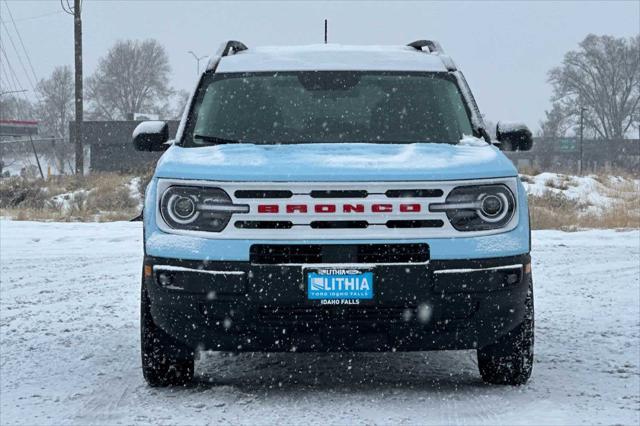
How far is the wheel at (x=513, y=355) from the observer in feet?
15.7

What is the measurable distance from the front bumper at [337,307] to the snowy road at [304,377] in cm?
31

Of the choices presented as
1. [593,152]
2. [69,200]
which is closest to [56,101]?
[593,152]

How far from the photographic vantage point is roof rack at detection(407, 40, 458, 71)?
6.23 m

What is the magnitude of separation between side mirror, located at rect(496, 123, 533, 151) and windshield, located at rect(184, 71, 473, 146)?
0.40 m

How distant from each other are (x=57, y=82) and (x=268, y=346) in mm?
96340

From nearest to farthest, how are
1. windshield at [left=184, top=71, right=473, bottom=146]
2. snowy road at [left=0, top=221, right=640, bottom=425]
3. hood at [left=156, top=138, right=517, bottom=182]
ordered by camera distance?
snowy road at [left=0, top=221, right=640, bottom=425] → hood at [left=156, top=138, right=517, bottom=182] → windshield at [left=184, top=71, right=473, bottom=146]

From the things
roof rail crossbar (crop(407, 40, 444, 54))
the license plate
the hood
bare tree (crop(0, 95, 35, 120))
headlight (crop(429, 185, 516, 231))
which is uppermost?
bare tree (crop(0, 95, 35, 120))

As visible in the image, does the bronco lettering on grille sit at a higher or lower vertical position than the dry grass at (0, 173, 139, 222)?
higher

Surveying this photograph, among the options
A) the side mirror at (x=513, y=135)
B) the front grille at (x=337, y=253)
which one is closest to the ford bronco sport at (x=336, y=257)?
the front grille at (x=337, y=253)

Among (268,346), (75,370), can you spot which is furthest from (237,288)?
(75,370)

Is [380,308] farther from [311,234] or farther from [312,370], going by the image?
[312,370]

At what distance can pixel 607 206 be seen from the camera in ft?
76.9

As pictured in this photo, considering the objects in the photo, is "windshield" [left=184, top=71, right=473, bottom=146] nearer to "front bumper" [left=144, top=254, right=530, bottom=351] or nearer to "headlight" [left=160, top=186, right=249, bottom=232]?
"headlight" [left=160, top=186, right=249, bottom=232]

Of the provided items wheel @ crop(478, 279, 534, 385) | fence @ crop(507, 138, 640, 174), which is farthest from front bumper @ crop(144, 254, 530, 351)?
fence @ crop(507, 138, 640, 174)
